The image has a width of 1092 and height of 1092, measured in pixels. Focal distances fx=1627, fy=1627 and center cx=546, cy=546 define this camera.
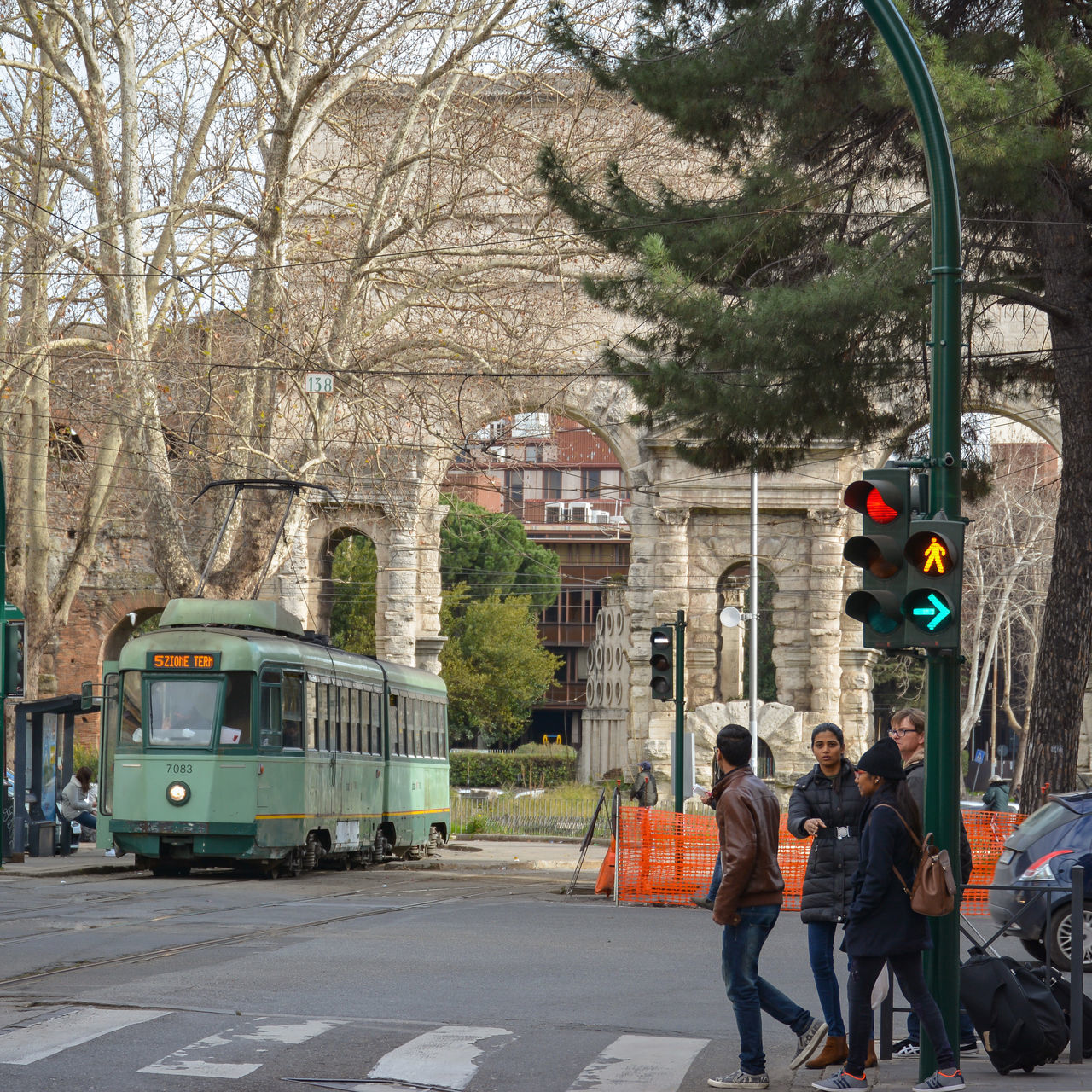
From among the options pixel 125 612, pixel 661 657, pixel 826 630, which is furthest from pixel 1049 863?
pixel 125 612

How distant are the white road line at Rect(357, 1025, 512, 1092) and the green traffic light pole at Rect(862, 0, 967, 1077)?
212 centimetres

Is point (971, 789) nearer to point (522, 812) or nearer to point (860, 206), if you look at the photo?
point (522, 812)

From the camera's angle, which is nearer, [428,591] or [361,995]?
[361,995]

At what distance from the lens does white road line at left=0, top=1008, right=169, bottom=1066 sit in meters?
7.61

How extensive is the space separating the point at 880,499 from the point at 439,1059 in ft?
11.3

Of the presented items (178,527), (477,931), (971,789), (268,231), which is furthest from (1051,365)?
(971,789)

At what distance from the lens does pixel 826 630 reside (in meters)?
35.0

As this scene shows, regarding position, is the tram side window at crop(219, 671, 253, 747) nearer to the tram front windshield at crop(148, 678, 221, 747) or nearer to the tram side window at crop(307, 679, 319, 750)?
the tram front windshield at crop(148, 678, 221, 747)

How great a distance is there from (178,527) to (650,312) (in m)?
8.87

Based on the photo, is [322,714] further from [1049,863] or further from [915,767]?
[915,767]

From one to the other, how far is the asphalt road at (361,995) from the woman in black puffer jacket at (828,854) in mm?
406

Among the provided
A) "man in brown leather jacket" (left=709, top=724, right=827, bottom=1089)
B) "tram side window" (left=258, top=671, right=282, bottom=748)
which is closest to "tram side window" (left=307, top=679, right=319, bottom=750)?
"tram side window" (left=258, top=671, right=282, bottom=748)

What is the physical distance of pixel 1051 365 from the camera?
17797mm

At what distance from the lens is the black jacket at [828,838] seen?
791cm
